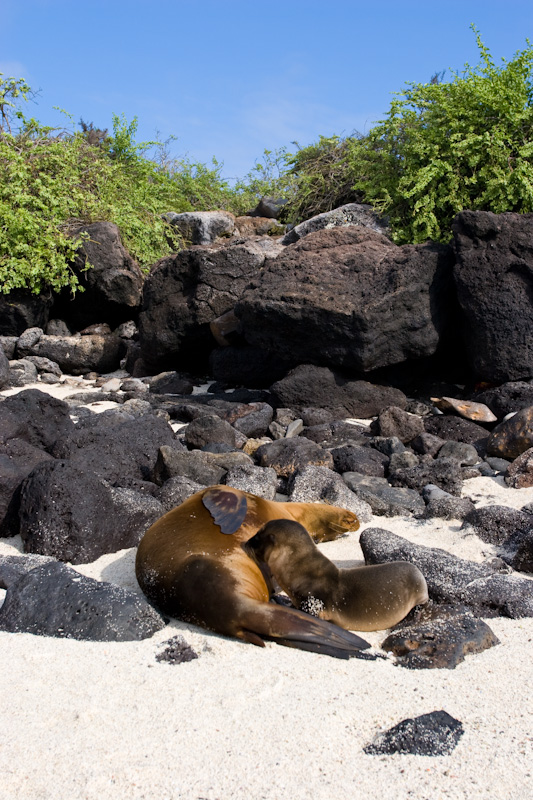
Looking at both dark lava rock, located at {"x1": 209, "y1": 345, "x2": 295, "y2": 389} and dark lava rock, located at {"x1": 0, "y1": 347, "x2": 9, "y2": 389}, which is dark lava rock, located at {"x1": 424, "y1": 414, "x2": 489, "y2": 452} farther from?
dark lava rock, located at {"x1": 0, "y1": 347, "x2": 9, "y2": 389}

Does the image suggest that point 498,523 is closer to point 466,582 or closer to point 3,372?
point 466,582

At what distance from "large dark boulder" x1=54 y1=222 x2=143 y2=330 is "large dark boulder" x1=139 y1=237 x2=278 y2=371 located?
1.12m

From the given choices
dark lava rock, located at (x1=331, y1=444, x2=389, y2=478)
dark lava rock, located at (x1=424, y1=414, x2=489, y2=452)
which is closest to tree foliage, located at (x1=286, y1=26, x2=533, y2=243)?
dark lava rock, located at (x1=424, y1=414, x2=489, y2=452)

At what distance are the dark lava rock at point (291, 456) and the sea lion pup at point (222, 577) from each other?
7.16 ft

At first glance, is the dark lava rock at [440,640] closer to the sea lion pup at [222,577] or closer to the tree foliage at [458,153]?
the sea lion pup at [222,577]

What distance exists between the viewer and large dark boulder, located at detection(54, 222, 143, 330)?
42.2 ft

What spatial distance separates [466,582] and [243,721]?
1.58 meters

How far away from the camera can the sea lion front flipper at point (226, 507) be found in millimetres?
3469

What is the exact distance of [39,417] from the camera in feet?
21.8

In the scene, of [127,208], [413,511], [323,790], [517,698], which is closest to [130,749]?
[323,790]

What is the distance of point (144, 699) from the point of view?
259 cm

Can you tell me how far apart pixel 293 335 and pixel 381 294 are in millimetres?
1285

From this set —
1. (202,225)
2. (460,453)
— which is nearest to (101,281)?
(202,225)

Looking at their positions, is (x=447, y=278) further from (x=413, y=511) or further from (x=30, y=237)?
(x=30, y=237)
